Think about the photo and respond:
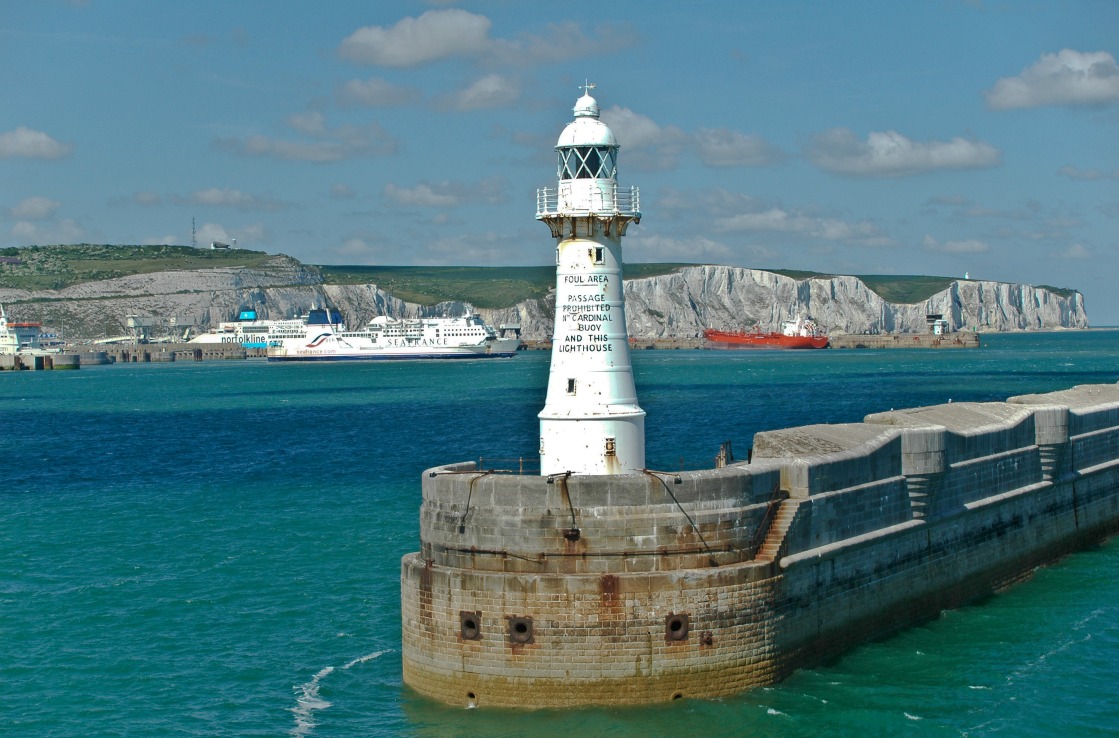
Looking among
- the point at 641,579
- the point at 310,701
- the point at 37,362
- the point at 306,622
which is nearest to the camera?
the point at 641,579

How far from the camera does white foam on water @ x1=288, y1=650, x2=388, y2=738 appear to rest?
69.0ft

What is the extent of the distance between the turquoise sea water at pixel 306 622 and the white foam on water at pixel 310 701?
0.05 meters

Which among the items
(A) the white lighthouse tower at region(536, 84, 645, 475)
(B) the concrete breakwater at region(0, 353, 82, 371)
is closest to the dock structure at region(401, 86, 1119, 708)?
(A) the white lighthouse tower at region(536, 84, 645, 475)

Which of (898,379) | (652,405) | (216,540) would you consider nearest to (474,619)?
(216,540)

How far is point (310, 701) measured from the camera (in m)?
22.2

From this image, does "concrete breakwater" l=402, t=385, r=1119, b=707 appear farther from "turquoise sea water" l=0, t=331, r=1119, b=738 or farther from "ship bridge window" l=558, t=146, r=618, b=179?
"ship bridge window" l=558, t=146, r=618, b=179

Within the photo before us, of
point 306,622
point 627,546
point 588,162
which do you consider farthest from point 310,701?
point 588,162

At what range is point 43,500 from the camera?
44.3 m

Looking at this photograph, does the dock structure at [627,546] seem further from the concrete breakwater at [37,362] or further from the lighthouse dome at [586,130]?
the concrete breakwater at [37,362]

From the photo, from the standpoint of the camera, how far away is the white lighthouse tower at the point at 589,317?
888 inches

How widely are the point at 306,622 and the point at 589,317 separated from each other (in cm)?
919

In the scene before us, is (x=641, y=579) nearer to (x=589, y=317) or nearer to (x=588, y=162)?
(x=589, y=317)

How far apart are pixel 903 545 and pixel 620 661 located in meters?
7.57

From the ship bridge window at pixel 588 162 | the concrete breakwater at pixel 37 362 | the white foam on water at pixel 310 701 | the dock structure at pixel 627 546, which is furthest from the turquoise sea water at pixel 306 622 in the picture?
the concrete breakwater at pixel 37 362
